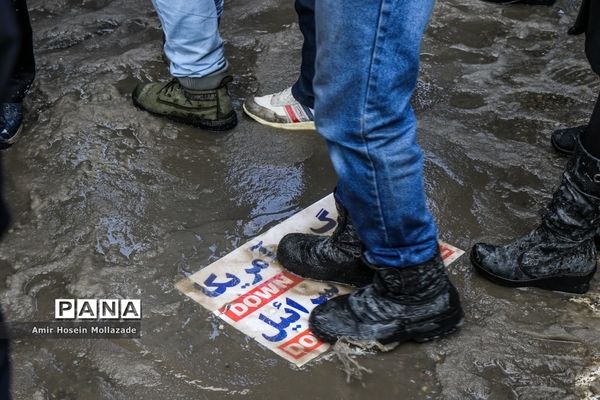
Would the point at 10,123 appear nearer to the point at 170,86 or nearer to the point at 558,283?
the point at 170,86

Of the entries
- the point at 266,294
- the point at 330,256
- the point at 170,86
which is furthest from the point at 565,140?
the point at 170,86

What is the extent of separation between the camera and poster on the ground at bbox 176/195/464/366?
6.73 feet

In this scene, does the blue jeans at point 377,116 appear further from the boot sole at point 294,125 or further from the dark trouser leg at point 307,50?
the boot sole at point 294,125

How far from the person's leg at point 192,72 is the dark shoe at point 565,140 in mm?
1241

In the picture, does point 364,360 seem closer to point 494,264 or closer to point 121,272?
point 494,264

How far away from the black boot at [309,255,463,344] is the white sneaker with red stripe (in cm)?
111

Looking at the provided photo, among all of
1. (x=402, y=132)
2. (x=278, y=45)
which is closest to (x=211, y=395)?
(x=402, y=132)

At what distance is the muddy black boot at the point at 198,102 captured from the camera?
2.96 meters

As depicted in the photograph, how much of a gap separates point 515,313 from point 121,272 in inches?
45.3

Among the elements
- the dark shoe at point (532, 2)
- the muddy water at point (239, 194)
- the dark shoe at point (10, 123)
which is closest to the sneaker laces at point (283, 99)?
the muddy water at point (239, 194)

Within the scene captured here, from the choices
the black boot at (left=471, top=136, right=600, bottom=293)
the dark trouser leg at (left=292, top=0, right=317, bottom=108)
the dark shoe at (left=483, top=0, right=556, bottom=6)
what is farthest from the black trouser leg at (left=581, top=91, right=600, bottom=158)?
the dark shoe at (left=483, top=0, right=556, bottom=6)

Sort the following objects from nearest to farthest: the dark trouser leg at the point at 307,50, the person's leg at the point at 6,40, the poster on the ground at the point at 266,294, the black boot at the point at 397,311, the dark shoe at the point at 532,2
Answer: the person's leg at the point at 6,40 < the black boot at the point at 397,311 < the poster on the ground at the point at 266,294 < the dark trouser leg at the point at 307,50 < the dark shoe at the point at 532,2

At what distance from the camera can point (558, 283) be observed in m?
2.21

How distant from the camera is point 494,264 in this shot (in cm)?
224
